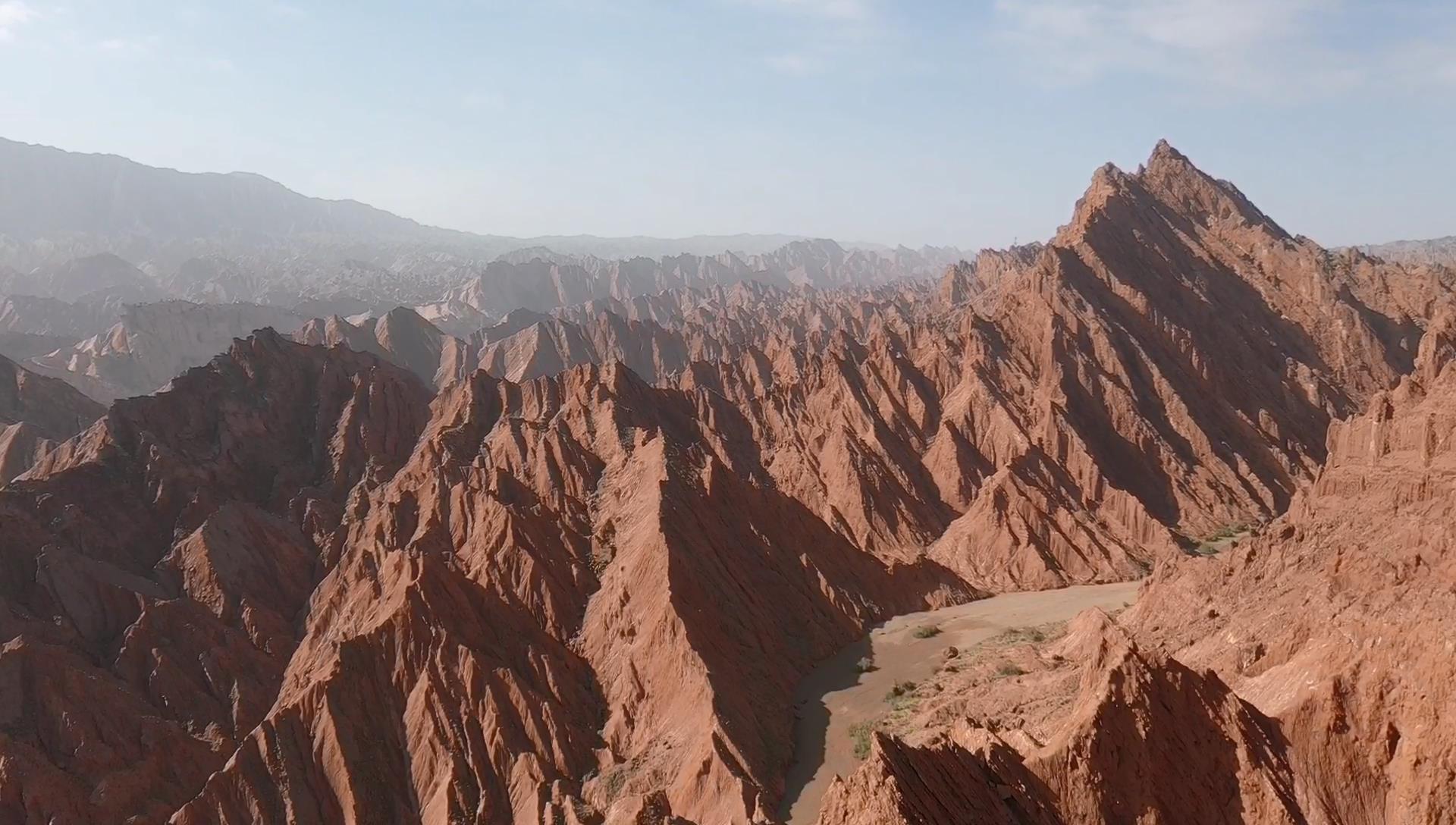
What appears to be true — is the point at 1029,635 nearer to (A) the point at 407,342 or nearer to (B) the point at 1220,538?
(B) the point at 1220,538

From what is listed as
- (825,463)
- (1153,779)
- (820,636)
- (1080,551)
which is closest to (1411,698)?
(1153,779)

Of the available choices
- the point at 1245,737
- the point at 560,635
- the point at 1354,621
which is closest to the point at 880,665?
the point at 560,635

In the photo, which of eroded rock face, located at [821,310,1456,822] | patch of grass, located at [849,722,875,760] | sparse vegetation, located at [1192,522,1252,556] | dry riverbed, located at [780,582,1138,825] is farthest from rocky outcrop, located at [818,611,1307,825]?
sparse vegetation, located at [1192,522,1252,556]

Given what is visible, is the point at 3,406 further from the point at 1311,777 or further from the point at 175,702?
the point at 1311,777

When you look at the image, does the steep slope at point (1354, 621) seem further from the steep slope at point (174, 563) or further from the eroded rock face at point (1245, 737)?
the steep slope at point (174, 563)

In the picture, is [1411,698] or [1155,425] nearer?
[1411,698]

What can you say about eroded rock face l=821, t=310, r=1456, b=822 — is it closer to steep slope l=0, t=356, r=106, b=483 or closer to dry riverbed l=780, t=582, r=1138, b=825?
dry riverbed l=780, t=582, r=1138, b=825

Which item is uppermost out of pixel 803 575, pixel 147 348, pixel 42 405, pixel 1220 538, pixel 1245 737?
pixel 1245 737
